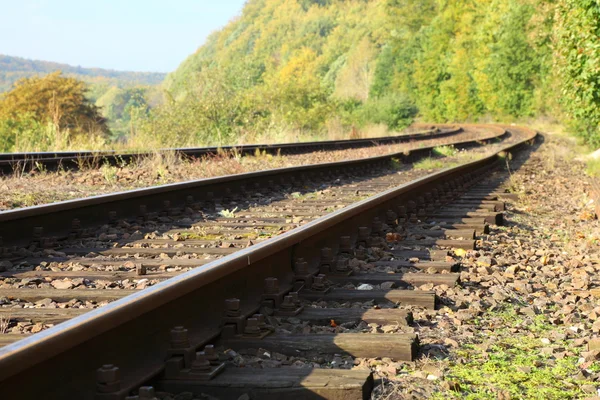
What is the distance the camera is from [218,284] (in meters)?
3.65

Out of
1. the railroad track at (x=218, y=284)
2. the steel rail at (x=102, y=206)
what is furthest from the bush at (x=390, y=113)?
the railroad track at (x=218, y=284)

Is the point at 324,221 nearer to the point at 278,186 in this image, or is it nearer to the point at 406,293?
the point at 406,293

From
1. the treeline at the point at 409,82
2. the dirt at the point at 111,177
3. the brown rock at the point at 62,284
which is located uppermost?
the treeline at the point at 409,82

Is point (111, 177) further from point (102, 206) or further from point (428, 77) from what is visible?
point (428, 77)

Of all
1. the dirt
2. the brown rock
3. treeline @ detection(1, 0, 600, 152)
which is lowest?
the dirt

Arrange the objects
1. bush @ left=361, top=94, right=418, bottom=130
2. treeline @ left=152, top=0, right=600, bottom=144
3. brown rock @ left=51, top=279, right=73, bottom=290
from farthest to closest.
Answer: bush @ left=361, top=94, right=418, bottom=130 → treeline @ left=152, top=0, right=600, bottom=144 → brown rock @ left=51, top=279, right=73, bottom=290

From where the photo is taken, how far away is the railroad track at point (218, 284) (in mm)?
2701

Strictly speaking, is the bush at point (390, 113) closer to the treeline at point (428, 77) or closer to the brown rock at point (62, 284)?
the treeline at point (428, 77)

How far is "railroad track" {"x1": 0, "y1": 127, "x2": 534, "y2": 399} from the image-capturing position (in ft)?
8.86

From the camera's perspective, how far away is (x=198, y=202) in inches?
Answer: 329

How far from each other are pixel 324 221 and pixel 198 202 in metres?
3.17

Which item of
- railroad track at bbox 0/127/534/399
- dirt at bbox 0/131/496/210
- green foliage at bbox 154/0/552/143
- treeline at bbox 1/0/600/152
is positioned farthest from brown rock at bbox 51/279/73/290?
green foliage at bbox 154/0/552/143

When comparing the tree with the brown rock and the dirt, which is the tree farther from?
the brown rock

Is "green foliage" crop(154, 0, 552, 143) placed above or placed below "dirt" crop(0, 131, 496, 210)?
above
